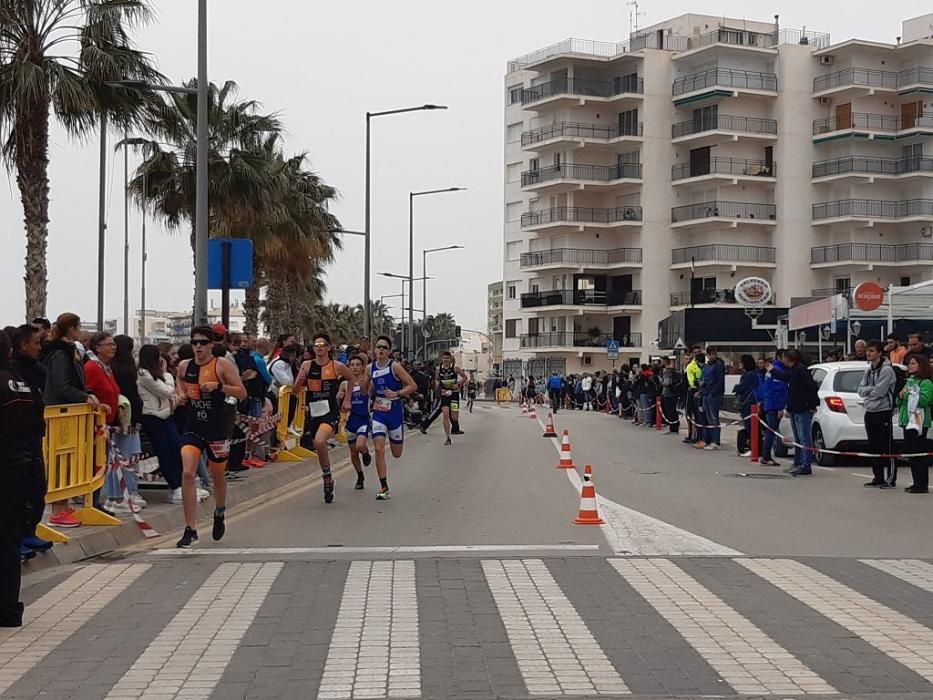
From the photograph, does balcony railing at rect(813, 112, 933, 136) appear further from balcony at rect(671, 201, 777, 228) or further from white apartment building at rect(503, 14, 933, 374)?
balcony at rect(671, 201, 777, 228)

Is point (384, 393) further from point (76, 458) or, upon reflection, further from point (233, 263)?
point (233, 263)

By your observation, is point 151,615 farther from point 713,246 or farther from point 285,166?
point 713,246

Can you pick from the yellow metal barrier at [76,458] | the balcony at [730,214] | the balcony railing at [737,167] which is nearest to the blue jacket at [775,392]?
the yellow metal barrier at [76,458]

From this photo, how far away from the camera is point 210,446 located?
1000 cm

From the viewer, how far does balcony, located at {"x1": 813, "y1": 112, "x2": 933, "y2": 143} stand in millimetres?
67938

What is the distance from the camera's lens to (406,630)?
6.80 meters

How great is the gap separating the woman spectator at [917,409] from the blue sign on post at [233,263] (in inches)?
383

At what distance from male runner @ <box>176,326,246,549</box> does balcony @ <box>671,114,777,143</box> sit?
62.0 meters

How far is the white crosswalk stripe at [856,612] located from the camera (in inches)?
250

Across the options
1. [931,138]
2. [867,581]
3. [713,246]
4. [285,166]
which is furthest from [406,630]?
[931,138]

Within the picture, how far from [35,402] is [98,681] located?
6.77 feet

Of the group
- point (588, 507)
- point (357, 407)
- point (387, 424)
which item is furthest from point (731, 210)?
point (588, 507)

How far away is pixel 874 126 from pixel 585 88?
17977mm

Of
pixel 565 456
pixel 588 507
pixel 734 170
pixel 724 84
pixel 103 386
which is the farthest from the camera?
pixel 734 170
